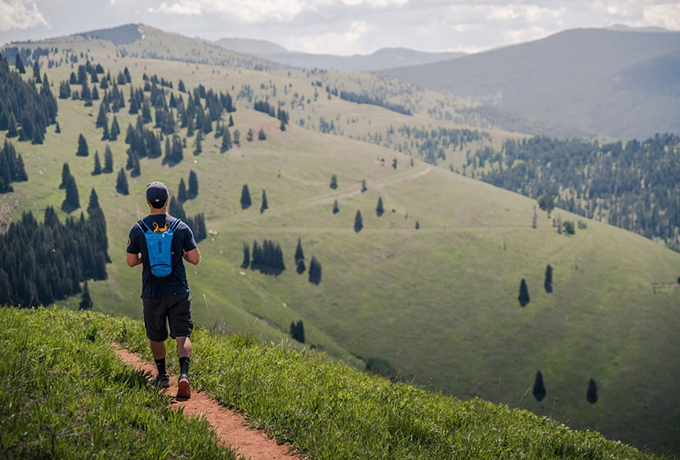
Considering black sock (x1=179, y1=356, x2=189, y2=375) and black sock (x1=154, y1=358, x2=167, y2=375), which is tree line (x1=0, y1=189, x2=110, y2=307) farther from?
black sock (x1=179, y1=356, x2=189, y2=375)

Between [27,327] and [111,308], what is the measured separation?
178493 mm

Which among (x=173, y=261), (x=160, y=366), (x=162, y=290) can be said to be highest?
(x=173, y=261)

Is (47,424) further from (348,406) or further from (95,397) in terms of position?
(348,406)

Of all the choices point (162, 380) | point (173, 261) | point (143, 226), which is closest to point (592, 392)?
point (162, 380)

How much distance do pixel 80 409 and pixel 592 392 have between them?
702 ft

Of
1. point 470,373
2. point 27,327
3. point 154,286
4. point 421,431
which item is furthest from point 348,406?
point 470,373

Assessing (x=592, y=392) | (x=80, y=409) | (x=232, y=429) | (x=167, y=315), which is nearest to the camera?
(x=80, y=409)

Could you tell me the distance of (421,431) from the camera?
1051cm

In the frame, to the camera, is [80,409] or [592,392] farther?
[592,392]

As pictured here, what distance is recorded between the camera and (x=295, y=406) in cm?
1048

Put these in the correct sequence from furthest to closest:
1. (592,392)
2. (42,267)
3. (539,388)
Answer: (592,392) → (539,388) → (42,267)

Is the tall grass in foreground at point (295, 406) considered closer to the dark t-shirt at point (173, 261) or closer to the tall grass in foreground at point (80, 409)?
the tall grass in foreground at point (80, 409)

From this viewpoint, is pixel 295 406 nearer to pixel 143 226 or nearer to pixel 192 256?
pixel 192 256

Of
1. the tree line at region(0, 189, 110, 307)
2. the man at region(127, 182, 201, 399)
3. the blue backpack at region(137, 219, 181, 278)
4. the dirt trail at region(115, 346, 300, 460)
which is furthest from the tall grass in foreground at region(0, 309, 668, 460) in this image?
the tree line at region(0, 189, 110, 307)
